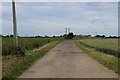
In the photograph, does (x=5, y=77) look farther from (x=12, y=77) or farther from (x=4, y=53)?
(x=4, y=53)

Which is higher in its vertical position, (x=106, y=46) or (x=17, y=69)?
(x=17, y=69)

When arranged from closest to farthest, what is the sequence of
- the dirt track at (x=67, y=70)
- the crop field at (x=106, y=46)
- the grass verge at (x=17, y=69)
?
1. the grass verge at (x=17, y=69)
2. the dirt track at (x=67, y=70)
3. the crop field at (x=106, y=46)

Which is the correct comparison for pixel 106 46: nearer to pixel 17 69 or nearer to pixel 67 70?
pixel 67 70

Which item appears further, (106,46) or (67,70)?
(106,46)

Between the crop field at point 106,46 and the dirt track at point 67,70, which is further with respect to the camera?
the crop field at point 106,46

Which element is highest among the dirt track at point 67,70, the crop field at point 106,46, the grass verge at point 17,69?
the grass verge at point 17,69

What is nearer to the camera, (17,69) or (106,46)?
(17,69)

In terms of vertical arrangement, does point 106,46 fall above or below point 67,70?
below

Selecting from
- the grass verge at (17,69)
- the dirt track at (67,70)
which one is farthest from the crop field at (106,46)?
the grass verge at (17,69)

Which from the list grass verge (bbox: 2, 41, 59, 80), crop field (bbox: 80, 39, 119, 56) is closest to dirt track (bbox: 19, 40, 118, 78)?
grass verge (bbox: 2, 41, 59, 80)

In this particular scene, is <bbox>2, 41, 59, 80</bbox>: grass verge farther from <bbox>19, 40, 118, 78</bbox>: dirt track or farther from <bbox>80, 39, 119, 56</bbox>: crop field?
<bbox>80, 39, 119, 56</bbox>: crop field

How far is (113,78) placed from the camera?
320 inches

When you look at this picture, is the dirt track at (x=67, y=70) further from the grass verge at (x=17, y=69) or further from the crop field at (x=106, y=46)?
the crop field at (x=106, y=46)

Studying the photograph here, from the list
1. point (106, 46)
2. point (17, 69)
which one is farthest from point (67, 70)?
point (106, 46)
